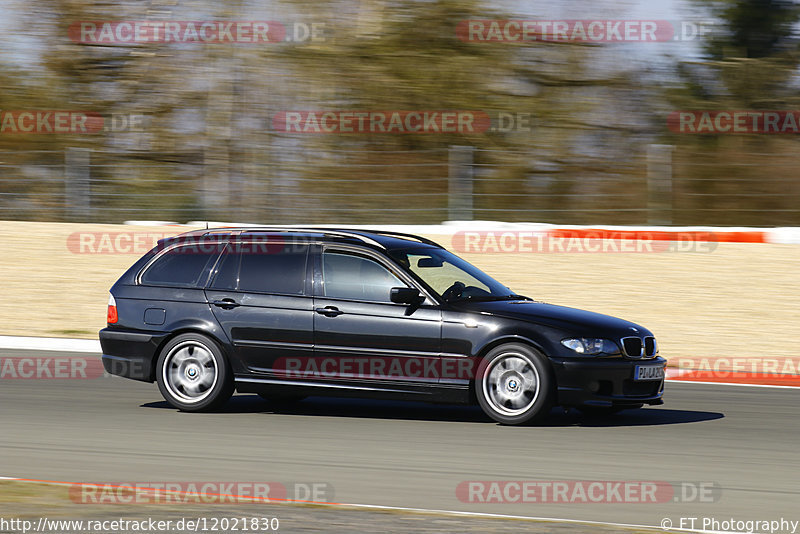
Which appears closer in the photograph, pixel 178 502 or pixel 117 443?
pixel 178 502

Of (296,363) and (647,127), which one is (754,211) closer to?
(647,127)

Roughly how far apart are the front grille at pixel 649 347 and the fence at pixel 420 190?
10803 mm

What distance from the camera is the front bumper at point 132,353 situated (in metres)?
10.5

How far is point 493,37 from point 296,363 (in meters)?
18.3

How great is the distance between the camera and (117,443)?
8758mm

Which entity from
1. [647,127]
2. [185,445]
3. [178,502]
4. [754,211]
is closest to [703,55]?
[647,127]

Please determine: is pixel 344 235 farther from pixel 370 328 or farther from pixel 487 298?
pixel 487 298

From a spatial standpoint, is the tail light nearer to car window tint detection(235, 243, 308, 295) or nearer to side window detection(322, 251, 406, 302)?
car window tint detection(235, 243, 308, 295)

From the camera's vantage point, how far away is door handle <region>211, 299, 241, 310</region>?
1032 cm

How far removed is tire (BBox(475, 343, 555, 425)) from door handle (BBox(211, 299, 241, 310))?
224 centimetres

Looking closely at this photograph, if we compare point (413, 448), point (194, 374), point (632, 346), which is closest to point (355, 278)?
point (194, 374)

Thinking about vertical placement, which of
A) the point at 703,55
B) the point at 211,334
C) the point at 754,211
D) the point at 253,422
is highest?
the point at 703,55

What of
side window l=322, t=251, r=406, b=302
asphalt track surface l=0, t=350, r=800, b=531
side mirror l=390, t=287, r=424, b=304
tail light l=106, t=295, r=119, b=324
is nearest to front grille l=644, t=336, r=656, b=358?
asphalt track surface l=0, t=350, r=800, b=531

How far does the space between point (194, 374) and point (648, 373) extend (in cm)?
388
